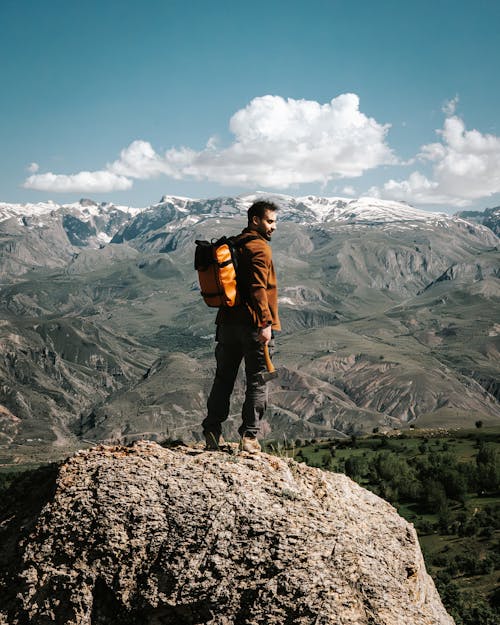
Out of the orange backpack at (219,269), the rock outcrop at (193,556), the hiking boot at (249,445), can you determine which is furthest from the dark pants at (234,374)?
the rock outcrop at (193,556)

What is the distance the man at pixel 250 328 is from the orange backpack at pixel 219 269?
273 millimetres

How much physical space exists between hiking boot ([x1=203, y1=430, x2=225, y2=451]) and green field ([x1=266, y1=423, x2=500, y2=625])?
26308 millimetres

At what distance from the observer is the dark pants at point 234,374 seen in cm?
1017

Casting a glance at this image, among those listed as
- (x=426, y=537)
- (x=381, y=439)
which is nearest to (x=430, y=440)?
(x=381, y=439)

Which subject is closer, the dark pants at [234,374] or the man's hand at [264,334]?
the man's hand at [264,334]

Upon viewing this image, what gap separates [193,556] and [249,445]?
275cm

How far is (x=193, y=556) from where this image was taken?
6.80 m

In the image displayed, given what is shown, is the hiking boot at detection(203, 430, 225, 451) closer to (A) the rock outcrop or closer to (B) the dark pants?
(B) the dark pants

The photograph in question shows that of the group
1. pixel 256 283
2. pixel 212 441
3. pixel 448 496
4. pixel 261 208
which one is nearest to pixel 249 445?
pixel 212 441

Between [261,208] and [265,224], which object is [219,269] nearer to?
[265,224]

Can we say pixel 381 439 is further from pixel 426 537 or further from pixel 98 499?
pixel 98 499

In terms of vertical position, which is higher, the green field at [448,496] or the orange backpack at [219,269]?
the orange backpack at [219,269]

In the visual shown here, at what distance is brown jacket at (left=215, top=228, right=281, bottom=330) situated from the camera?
9.64 metres

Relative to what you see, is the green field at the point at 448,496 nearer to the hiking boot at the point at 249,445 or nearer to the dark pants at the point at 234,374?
the dark pants at the point at 234,374
